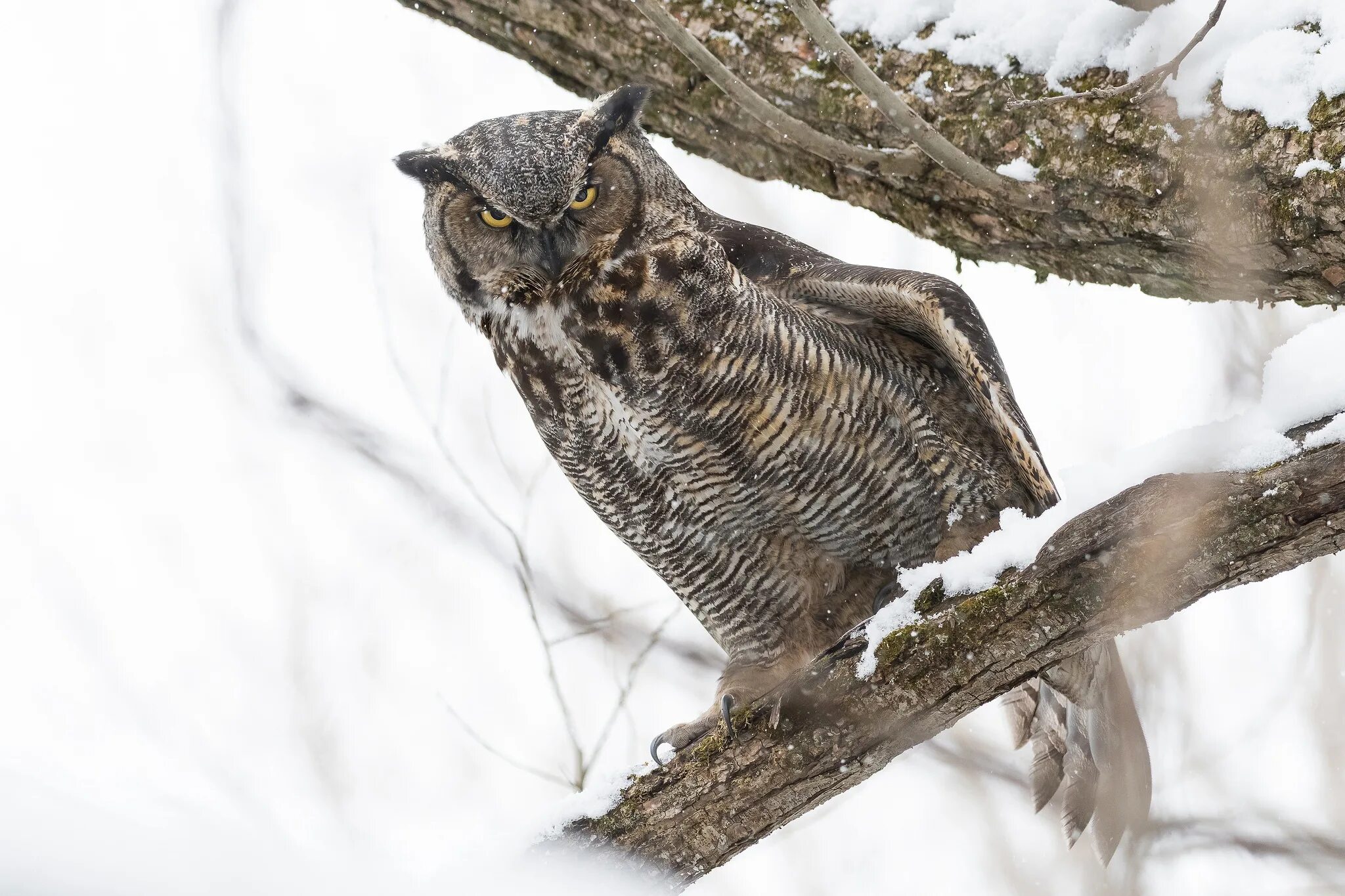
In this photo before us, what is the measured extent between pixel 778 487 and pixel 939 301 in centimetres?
63

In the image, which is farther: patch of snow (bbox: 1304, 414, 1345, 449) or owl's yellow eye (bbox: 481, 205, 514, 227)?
owl's yellow eye (bbox: 481, 205, 514, 227)

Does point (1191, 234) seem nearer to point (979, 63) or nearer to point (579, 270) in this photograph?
point (979, 63)

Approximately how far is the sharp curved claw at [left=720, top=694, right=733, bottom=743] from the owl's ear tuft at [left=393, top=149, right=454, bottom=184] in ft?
5.27

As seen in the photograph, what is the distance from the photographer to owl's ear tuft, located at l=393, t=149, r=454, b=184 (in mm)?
3066

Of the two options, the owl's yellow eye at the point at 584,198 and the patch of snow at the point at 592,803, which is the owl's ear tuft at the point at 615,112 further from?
the patch of snow at the point at 592,803

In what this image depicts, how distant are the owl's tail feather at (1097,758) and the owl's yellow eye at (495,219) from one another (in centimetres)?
188

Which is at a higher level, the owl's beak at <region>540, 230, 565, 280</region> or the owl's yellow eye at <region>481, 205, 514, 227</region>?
the owl's yellow eye at <region>481, 205, 514, 227</region>

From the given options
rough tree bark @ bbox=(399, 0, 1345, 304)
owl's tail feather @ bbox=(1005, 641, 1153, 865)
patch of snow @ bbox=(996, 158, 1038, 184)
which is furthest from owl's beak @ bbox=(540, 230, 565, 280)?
owl's tail feather @ bbox=(1005, 641, 1153, 865)

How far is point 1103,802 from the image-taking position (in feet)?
10.2

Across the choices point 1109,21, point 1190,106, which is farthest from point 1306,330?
point 1109,21

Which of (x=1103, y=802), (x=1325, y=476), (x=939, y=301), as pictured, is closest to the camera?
(x=1325, y=476)

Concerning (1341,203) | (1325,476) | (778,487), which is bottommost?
(1325,476)

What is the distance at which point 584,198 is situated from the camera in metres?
2.92

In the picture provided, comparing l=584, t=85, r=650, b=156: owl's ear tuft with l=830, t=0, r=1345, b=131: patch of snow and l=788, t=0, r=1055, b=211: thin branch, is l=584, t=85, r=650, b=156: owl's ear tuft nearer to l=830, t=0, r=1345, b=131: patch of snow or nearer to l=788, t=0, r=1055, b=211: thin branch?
l=830, t=0, r=1345, b=131: patch of snow
